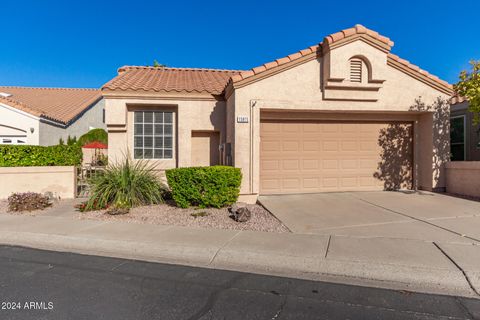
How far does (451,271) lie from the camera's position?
12.1 ft

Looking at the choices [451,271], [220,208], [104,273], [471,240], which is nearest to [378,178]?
[471,240]

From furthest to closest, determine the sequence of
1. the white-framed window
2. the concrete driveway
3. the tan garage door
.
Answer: the white-framed window
the tan garage door
the concrete driveway

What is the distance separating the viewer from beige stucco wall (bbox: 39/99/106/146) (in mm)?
15266

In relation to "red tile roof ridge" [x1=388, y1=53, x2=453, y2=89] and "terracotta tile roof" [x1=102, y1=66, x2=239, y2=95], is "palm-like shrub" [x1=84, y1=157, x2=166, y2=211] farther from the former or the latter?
"red tile roof ridge" [x1=388, y1=53, x2=453, y2=89]

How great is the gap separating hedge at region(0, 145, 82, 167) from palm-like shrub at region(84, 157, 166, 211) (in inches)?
108

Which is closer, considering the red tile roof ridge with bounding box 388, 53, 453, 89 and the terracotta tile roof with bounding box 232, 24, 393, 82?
the terracotta tile roof with bounding box 232, 24, 393, 82

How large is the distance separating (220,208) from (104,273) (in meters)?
3.84

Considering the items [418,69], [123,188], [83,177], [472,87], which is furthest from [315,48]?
[83,177]

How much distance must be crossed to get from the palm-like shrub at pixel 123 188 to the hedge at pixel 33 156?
274 centimetres

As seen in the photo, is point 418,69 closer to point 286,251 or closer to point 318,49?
point 318,49

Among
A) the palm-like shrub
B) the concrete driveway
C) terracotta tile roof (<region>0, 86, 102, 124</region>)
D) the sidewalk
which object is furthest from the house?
terracotta tile roof (<region>0, 86, 102, 124</region>)

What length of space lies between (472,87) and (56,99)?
78.1 feet

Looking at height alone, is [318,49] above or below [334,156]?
above

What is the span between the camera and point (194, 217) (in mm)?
6770
